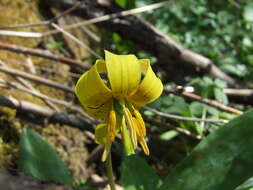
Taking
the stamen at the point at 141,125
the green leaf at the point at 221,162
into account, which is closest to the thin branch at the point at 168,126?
the green leaf at the point at 221,162

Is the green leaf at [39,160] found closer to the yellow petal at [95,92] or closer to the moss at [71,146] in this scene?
the yellow petal at [95,92]

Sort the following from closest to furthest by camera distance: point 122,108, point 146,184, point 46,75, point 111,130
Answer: point 111,130 < point 122,108 < point 146,184 < point 46,75

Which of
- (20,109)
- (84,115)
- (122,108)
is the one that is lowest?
(84,115)

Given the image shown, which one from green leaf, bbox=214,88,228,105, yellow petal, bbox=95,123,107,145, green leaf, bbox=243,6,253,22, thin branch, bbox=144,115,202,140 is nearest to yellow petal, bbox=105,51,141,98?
yellow petal, bbox=95,123,107,145

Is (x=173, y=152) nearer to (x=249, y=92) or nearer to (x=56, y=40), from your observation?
(x=249, y=92)

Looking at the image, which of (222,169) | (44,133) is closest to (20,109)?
(44,133)

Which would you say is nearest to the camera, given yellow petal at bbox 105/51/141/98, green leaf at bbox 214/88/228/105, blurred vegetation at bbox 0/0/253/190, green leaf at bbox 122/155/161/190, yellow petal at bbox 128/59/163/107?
yellow petal at bbox 105/51/141/98

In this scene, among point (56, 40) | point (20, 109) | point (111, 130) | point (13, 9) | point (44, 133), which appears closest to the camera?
point (111, 130)

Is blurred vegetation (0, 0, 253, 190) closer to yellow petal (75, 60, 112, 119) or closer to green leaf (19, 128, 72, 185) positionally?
green leaf (19, 128, 72, 185)
